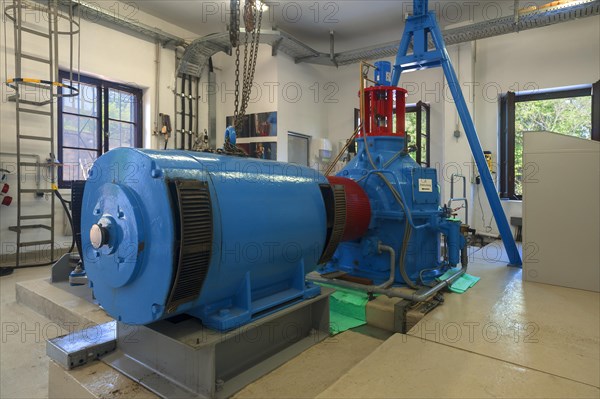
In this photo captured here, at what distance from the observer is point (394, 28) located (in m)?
5.74

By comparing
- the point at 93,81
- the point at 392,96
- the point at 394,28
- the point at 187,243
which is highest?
the point at 394,28

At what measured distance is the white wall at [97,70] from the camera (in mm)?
3861

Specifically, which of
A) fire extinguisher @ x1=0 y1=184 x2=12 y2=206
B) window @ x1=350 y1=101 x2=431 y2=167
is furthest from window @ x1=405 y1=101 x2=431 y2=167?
fire extinguisher @ x1=0 y1=184 x2=12 y2=206

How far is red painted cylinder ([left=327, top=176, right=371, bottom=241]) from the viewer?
215 cm

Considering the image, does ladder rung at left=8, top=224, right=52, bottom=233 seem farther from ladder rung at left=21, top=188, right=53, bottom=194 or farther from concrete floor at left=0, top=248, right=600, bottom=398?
concrete floor at left=0, top=248, right=600, bottom=398

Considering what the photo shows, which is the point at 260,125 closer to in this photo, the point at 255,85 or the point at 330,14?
the point at 255,85

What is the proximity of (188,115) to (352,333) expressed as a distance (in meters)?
4.64

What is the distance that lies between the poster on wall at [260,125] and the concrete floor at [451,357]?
11.9 feet

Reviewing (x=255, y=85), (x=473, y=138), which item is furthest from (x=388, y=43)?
(x=473, y=138)

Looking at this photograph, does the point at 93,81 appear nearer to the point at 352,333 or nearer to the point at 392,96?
the point at 392,96

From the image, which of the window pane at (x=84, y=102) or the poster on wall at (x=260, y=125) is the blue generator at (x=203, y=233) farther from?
the window pane at (x=84, y=102)

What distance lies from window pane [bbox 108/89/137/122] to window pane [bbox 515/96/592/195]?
5281 mm

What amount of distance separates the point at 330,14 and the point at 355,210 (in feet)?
13.5

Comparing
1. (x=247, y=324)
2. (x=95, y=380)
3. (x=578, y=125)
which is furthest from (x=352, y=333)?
(x=578, y=125)
